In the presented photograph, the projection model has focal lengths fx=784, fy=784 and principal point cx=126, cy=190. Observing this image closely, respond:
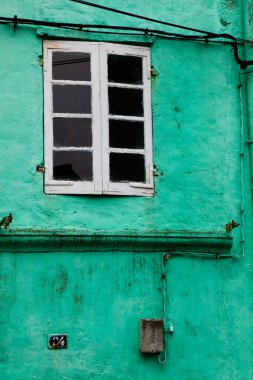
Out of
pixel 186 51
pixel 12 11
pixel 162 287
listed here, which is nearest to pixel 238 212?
pixel 162 287

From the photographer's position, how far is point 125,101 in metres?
9.37

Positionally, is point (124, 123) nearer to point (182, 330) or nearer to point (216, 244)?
point (216, 244)

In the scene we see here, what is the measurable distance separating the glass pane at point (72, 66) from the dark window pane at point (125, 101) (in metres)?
0.37

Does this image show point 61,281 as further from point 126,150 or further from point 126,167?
point 126,150

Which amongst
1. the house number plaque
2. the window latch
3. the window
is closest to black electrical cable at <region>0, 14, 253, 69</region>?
the window

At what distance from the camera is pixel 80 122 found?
30.1 feet

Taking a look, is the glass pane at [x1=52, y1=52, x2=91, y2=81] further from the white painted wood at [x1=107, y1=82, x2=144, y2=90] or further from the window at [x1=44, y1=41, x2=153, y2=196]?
the white painted wood at [x1=107, y1=82, x2=144, y2=90]

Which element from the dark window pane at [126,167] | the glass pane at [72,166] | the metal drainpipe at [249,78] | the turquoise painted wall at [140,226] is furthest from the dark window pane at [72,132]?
the metal drainpipe at [249,78]

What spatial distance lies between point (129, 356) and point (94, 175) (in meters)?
2.08

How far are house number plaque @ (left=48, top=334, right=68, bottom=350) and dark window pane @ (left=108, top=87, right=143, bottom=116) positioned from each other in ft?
8.76

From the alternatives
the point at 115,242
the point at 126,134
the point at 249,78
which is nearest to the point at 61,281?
the point at 115,242

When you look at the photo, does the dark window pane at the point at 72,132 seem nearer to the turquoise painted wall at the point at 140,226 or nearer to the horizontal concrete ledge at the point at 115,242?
the turquoise painted wall at the point at 140,226

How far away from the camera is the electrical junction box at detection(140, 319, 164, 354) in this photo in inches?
345

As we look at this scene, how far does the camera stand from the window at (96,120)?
902 cm
